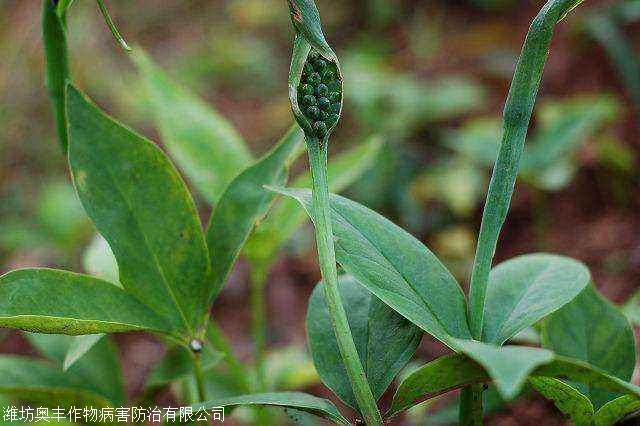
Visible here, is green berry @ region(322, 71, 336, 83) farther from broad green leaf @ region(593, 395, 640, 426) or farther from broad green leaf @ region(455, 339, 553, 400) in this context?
broad green leaf @ region(593, 395, 640, 426)

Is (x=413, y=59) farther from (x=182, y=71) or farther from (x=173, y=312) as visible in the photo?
(x=173, y=312)

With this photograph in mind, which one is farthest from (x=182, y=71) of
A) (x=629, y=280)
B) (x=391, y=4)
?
(x=629, y=280)

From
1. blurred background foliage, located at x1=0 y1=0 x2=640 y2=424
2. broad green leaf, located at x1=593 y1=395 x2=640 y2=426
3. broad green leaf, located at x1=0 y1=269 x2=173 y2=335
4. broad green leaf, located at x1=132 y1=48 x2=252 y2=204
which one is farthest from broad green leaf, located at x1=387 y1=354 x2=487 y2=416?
broad green leaf, located at x1=132 y1=48 x2=252 y2=204

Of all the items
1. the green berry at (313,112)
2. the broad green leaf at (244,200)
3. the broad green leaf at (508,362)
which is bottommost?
the broad green leaf at (508,362)

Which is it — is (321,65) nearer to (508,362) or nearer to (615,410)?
(508,362)

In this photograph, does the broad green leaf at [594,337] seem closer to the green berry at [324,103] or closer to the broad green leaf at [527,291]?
the broad green leaf at [527,291]

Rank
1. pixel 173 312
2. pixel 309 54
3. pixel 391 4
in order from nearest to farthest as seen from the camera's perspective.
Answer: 1. pixel 309 54
2. pixel 173 312
3. pixel 391 4

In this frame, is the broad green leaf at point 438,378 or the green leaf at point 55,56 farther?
the green leaf at point 55,56

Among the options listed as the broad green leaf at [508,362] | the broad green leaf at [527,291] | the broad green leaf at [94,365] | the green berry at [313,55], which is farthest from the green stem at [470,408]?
the broad green leaf at [94,365]
